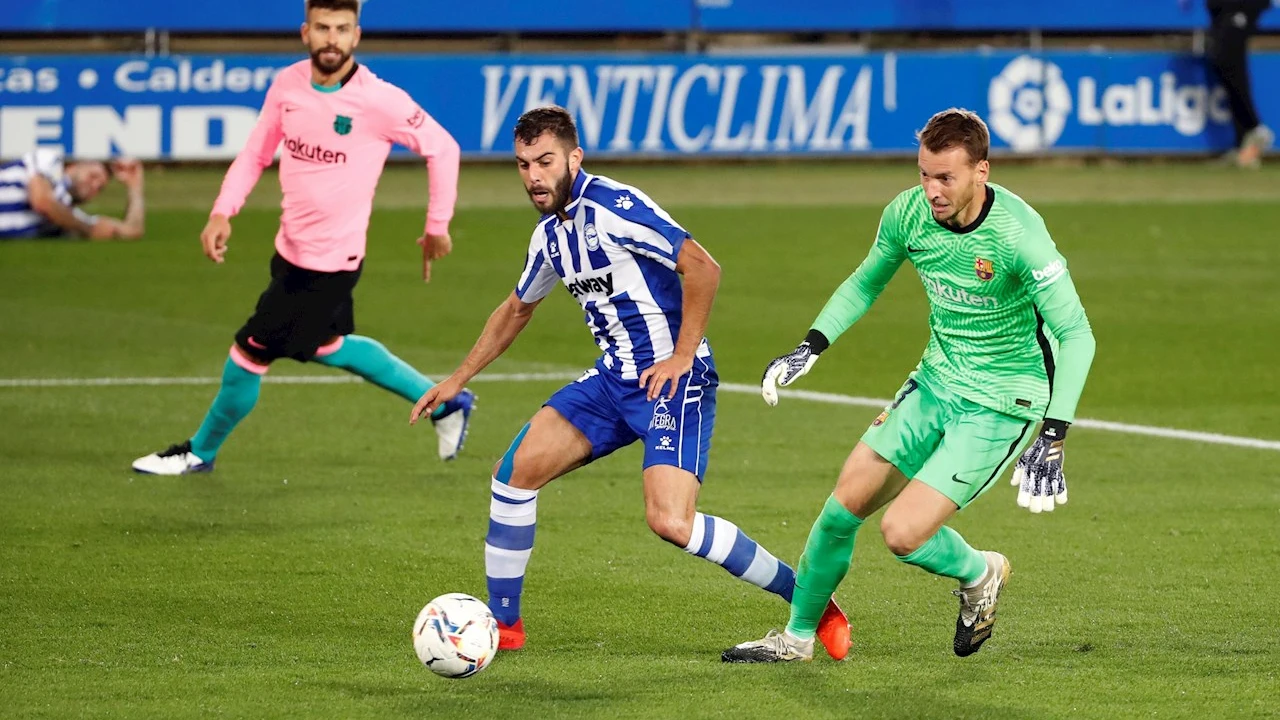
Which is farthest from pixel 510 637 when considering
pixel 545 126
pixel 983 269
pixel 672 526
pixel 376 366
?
pixel 376 366

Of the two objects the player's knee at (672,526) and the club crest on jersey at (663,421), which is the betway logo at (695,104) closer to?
the club crest on jersey at (663,421)

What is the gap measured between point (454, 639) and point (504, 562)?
0.64 meters

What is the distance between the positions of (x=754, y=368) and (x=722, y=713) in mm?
6600

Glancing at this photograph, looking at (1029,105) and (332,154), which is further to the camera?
(1029,105)

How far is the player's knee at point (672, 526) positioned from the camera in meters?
6.23

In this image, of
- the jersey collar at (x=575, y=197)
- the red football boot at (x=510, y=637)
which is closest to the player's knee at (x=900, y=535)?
the red football boot at (x=510, y=637)

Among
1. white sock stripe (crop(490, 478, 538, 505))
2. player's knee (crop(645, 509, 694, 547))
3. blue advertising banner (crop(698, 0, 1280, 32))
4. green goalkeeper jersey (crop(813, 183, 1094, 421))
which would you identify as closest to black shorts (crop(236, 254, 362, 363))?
white sock stripe (crop(490, 478, 538, 505))

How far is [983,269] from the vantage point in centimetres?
596

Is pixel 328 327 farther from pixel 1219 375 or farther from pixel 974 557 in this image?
pixel 1219 375

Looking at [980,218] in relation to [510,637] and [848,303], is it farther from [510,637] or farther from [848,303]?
[510,637]

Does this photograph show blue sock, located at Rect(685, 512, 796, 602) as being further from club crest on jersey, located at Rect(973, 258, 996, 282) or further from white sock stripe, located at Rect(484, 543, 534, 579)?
club crest on jersey, located at Rect(973, 258, 996, 282)

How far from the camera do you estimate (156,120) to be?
21703 millimetres

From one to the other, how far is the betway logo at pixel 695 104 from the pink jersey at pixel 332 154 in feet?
43.4

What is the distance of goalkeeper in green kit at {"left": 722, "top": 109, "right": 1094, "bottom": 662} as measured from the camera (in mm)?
5836
